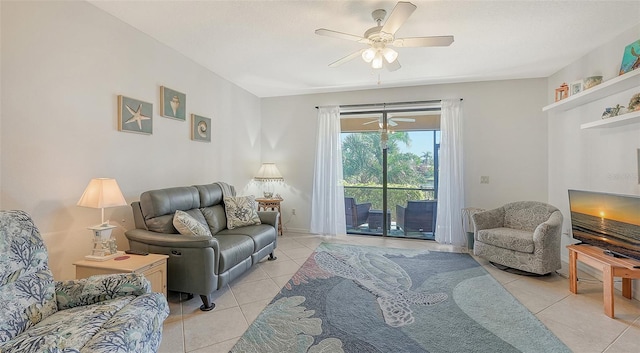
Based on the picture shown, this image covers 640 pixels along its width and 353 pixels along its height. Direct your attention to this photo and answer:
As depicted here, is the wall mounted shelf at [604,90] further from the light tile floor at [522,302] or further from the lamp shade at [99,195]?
the lamp shade at [99,195]

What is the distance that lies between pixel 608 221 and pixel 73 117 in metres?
4.95

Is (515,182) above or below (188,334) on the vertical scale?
above

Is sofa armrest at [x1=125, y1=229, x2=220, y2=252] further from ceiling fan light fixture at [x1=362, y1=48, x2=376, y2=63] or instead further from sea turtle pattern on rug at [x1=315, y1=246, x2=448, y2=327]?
ceiling fan light fixture at [x1=362, y1=48, x2=376, y2=63]

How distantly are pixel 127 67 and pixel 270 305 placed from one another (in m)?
2.78

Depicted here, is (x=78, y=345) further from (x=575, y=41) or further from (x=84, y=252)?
(x=575, y=41)

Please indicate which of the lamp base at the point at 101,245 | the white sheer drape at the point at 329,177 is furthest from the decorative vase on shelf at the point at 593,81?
the lamp base at the point at 101,245

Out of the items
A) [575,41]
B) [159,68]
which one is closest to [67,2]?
[159,68]

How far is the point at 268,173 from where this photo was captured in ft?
16.5

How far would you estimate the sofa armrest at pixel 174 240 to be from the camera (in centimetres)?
237

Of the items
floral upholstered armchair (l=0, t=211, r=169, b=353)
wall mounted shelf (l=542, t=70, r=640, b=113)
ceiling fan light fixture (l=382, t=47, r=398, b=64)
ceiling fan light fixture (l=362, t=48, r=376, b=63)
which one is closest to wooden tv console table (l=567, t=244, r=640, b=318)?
wall mounted shelf (l=542, t=70, r=640, b=113)

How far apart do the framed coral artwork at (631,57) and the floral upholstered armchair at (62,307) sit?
4.46 meters

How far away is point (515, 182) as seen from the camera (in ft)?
14.3

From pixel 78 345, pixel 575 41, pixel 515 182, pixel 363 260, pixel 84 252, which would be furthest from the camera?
pixel 515 182

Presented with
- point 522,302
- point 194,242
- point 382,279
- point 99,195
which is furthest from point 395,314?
point 99,195
